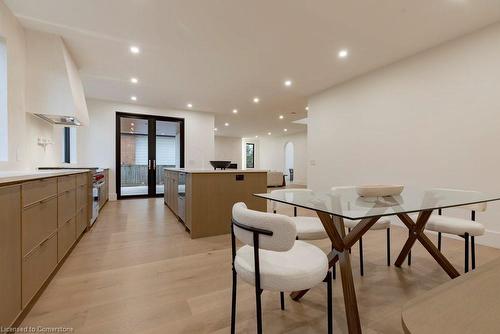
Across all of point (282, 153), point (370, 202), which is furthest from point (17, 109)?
point (282, 153)

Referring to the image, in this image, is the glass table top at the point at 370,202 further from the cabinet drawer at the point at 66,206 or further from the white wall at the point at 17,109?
the white wall at the point at 17,109

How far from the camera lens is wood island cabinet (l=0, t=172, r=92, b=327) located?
1.21 meters

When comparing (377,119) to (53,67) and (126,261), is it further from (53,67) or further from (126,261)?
(53,67)

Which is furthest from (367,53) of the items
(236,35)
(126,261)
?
(126,261)

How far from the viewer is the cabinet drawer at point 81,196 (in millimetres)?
2723

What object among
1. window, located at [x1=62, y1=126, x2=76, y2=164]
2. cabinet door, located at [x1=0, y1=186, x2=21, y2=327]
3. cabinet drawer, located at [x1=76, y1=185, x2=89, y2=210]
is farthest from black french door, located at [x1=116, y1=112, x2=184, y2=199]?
cabinet door, located at [x1=0, y1=186, x2=21, y2=327]

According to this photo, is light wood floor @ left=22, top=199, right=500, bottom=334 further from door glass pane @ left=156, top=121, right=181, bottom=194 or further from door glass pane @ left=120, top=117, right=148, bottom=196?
door glass pane @ left=156, top=121, right=181, bottom=194

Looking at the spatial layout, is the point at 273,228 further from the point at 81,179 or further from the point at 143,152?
the point at 143,152

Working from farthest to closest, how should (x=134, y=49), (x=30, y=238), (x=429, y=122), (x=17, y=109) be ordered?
(x=134, y=49) < (x=429, y=122) < (x=17, y=109) < (x=30, y=238)

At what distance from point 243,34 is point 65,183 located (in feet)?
8.92

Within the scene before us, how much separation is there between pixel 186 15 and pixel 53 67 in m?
2.05

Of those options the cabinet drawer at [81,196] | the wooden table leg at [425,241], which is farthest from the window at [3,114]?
the wooden table leg at [425,241]

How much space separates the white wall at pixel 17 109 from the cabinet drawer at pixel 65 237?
86cm

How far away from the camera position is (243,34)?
303 cm
